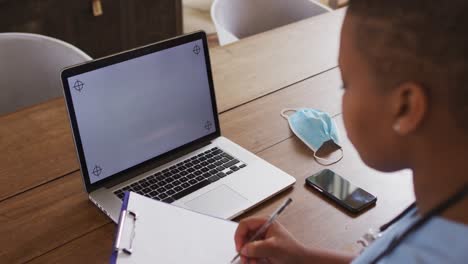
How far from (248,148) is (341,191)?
240 mm

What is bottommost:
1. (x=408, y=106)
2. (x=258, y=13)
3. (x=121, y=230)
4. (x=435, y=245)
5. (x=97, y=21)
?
(x=97, y=21)

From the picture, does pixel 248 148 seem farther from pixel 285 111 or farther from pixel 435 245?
pixel 435 245

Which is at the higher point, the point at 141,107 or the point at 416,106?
the point at 416,106

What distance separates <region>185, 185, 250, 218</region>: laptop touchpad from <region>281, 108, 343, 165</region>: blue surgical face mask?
0.82 ft

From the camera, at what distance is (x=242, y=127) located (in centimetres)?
142

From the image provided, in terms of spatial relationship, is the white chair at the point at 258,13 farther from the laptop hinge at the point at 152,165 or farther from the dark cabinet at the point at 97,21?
the laptop hinge at the point at 152,165

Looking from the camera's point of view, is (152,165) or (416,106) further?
(152,165)

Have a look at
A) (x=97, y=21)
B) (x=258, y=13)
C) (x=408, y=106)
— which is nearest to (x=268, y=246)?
(x=408, y=106)

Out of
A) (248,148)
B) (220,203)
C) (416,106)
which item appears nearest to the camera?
(416,106)

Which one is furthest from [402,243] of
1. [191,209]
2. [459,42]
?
[191,209]

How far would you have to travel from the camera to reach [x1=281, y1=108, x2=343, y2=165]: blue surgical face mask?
1.36 meters

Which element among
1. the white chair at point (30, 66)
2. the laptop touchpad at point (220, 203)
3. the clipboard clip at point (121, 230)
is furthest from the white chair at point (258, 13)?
the clipboard clip at point (121, 230)

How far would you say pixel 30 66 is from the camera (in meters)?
1.73

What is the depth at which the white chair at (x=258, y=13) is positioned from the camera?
2.15m
